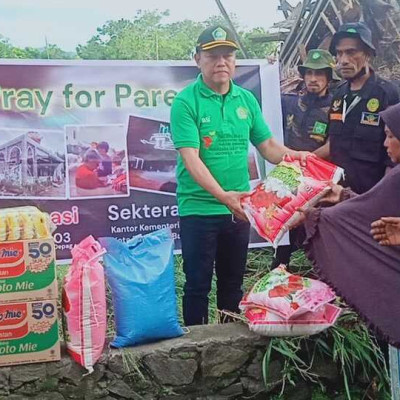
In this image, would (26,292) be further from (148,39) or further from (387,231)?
(148,39)

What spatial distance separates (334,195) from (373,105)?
87cm

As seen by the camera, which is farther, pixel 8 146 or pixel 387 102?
pixel 8 146

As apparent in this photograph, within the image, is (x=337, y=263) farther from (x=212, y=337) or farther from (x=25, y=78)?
(x=25, y=78)

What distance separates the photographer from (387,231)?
2475 mm

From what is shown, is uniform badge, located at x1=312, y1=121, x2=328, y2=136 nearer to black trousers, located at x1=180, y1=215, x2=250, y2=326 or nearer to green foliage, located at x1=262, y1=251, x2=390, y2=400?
black trousers, located at x1=180, y1=215, x2=250, y2=326

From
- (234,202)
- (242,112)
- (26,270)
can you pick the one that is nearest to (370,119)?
(242,112)

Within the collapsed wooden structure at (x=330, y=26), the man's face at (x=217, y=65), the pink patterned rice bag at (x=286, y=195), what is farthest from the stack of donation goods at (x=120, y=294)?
the collapsed wooden structure at (x=330, y=26)

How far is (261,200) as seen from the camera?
301cm

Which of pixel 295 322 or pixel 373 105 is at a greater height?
pixel 373 105

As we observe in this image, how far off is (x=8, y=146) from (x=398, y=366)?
2.51 meters

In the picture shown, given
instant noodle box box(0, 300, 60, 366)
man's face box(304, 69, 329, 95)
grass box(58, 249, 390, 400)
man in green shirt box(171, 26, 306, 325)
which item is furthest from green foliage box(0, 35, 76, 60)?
grass box(58, 249, 390, 400)

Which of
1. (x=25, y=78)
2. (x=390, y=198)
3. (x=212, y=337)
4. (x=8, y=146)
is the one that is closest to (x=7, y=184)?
(x=8, y=146)

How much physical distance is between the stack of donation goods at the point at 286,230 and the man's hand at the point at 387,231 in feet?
1.52

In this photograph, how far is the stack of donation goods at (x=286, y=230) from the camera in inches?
117
